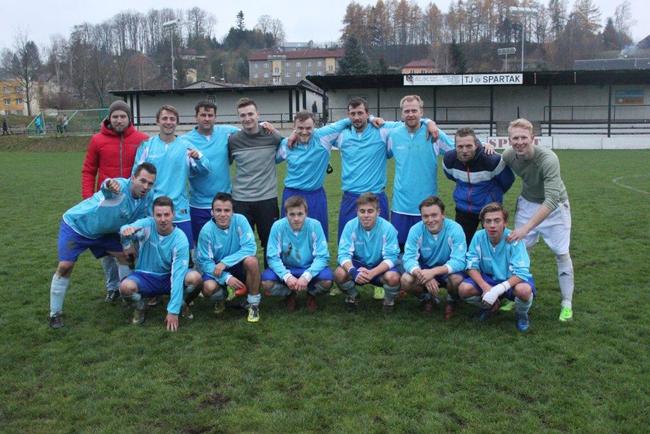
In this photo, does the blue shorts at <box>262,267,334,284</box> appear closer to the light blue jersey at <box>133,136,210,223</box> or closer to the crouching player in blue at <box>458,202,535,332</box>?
the light blue jersey at <box>133,136,210,223</box>

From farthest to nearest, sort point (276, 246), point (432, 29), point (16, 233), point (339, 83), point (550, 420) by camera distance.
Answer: point (432, 29), point (339, 83), point (16, 233), point (276, 246), point (550, 420)

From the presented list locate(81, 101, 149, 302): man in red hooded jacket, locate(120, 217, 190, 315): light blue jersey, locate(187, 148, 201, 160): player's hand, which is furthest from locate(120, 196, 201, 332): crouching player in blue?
locate(81, 101, 149, 302): man in red hooded jacket

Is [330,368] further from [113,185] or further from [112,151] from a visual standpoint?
[112,151]

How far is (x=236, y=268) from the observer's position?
17.4 ft

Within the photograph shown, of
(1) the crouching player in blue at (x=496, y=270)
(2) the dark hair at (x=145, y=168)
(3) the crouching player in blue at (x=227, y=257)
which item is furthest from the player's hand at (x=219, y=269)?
(1) the crouching player in blue at (x=496, y=270)

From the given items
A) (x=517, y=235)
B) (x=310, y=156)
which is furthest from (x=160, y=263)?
(x=517, y=235)

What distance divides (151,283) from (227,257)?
68cm

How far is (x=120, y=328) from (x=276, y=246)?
1.52m

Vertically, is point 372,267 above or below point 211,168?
below

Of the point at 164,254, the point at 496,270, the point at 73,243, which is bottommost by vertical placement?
the point at 496,270

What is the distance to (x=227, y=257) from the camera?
5.21 metres

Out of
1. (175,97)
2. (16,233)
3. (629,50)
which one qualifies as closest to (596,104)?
(175,97)

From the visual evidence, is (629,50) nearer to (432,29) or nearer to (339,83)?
(432,29)

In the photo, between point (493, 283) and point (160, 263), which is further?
point (160, 263)
